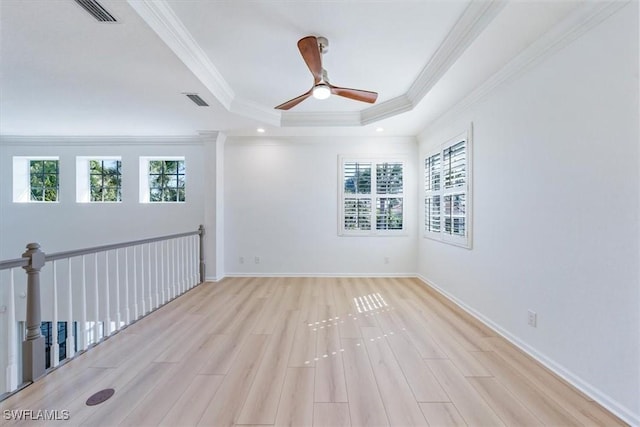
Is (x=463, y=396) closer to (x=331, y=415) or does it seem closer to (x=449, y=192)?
(x=331, y=415)

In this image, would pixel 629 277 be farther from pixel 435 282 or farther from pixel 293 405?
pixel 435 282

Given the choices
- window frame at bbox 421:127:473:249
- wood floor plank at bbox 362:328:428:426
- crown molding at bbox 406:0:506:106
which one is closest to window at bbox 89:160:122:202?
wood floor plank at bbox 362:328:428:426

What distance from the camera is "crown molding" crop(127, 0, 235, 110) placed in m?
1.98

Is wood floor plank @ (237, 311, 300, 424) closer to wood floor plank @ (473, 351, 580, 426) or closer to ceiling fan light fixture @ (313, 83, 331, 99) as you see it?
wood floor plank @ (473, 351, 580, 426)

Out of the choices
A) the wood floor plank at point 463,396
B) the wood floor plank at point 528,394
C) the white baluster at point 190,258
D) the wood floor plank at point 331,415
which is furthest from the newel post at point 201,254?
the wood floor plank at point 528,394

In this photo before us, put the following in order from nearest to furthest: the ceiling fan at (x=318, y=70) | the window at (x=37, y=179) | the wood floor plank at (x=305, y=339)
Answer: the ceiling fan at (x=318, y=70) → the wood floor plank at (x=305, y=339) → the window at (x=37, y=179)

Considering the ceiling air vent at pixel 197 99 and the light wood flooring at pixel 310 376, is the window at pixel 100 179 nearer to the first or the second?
the ceiling air vent at pixel 197 99

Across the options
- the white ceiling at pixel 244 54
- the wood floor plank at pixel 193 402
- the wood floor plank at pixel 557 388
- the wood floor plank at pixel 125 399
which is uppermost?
the white ceiling at pixel 244 54

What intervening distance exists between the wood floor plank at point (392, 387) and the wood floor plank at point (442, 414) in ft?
0.14

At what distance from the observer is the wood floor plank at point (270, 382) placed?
163 cm

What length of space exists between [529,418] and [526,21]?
8.67ft

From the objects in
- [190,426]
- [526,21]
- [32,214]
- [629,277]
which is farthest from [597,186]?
[32,214]

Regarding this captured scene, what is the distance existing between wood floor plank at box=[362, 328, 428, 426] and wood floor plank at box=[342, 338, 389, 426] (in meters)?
0.04

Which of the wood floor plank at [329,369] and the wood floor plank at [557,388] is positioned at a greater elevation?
the wood floor plank at [557,388]
